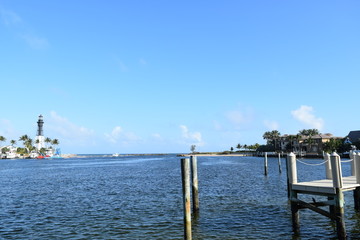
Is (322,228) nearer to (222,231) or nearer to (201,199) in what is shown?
(222,231)

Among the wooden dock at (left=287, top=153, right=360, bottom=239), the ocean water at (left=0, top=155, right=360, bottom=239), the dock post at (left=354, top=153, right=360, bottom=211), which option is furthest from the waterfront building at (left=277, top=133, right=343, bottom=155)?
the wooden dock at (left=287, top=153, right=360, bottom=239)

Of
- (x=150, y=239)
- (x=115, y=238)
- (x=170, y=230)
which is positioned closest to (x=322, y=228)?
(x=170, y=230)

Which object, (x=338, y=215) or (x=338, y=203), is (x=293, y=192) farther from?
(x=338, y=215)

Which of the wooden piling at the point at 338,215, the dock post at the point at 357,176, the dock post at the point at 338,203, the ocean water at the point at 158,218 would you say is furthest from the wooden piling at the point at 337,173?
the ocean water at the point at 158,218

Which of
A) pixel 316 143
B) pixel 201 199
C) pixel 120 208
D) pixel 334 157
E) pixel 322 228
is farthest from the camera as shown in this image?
pixel 316 143

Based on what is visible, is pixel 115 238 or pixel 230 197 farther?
pixel 230 197

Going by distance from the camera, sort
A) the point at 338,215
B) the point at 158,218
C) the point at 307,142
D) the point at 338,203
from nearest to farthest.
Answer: the point at 338,215
the point at 338,203
the point at 158,218
the point at 307,142

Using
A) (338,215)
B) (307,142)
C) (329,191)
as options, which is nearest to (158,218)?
(329,191)

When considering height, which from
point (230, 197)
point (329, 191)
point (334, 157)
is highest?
point (334, 157)

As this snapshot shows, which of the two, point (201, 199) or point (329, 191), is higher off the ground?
point (329, 191)

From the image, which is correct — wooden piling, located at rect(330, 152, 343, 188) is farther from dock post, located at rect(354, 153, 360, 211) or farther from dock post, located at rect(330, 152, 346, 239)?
dock post, located at rect(354, 153, 360, 211)

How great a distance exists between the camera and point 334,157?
496 inches

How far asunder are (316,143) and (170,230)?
12945 cm

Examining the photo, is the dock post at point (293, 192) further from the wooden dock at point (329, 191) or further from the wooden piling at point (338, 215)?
the wooden piling at point (338, 215)
